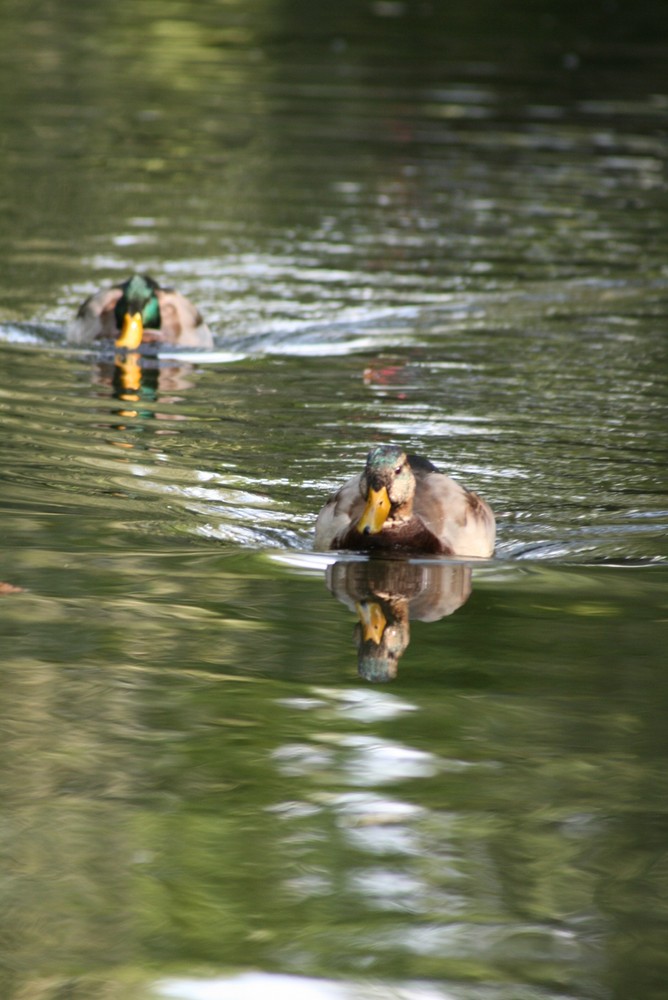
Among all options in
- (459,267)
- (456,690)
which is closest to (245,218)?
(459,267)

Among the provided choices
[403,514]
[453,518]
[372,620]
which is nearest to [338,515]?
[403,514]

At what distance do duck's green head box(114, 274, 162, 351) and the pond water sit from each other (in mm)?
265

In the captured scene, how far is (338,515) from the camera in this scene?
26.6 feet

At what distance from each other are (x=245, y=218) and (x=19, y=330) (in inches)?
182

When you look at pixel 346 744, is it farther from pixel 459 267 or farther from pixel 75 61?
pixel 75 61

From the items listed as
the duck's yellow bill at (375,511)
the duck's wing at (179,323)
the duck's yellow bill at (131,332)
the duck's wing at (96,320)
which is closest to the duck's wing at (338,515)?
the duck's yellow bill at (375,511)

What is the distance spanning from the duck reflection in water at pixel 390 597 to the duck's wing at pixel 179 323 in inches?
210

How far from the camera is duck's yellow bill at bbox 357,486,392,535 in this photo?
306 inches

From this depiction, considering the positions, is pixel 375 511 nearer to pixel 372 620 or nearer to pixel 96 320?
pixel 372 620

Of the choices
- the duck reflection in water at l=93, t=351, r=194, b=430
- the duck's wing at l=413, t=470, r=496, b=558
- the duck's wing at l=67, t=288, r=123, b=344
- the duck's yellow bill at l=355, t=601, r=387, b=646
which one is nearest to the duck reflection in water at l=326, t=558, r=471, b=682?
the duck's yellow bill at l=355, t=601, r=387, b=646

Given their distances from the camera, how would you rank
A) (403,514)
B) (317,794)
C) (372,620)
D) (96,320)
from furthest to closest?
(96,320)
(403,514)
(372,620)
(317,794)

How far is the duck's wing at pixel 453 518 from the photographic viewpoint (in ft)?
26.3

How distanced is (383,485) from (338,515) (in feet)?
1.26

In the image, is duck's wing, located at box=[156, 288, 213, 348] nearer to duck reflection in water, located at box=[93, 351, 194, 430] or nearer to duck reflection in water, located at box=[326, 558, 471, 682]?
duck reflection in water, located at box=[93, 351, 194, 430]
